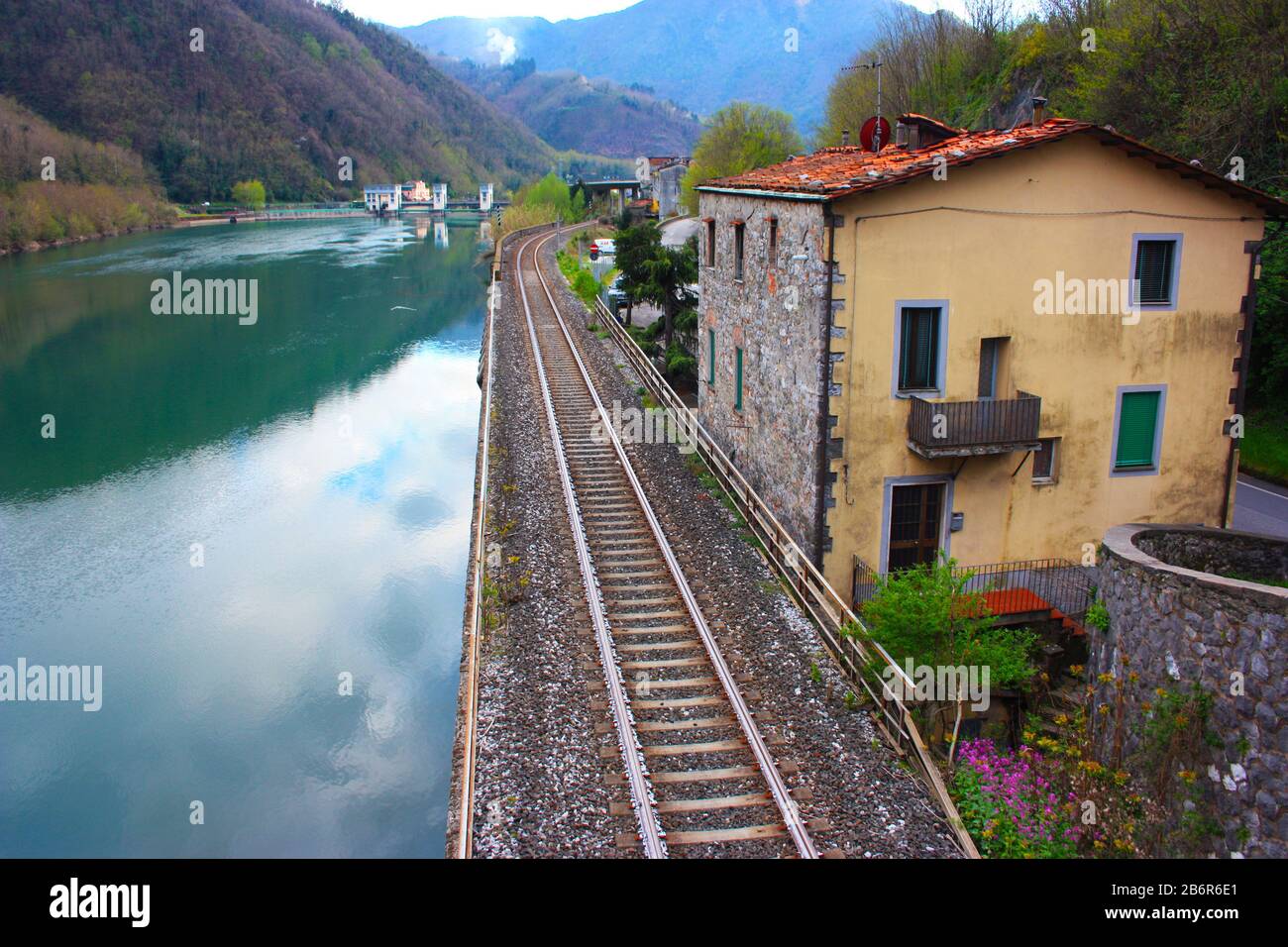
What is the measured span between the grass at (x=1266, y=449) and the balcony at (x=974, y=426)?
11.4 metres

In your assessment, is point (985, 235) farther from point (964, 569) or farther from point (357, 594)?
point (357, 594)

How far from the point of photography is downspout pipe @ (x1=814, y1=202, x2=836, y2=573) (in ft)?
47.2

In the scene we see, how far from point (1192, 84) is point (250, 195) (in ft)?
452

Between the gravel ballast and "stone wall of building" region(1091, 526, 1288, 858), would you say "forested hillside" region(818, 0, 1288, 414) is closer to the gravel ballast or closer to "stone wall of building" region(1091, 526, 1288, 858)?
"stone wall of building" region(1091, 526, 1288, 858)

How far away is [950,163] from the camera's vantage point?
14.3m

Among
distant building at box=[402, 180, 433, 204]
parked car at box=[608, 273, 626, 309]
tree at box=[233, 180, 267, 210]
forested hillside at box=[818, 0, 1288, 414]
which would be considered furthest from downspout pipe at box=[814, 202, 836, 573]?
distant building at box=[402, 180, 433, 204]

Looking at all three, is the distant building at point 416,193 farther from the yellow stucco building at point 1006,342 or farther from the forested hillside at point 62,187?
the yellow stucco building at point 1006,342

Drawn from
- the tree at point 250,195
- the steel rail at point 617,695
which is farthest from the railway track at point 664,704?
the tree at point 250,195

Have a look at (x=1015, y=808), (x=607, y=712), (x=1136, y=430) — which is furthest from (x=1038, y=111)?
(x=607, y=712)

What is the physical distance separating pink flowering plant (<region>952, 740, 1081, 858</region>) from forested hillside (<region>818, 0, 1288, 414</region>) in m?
15.0

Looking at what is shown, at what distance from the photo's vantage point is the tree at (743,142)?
2584 inches

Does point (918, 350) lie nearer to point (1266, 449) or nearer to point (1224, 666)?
point (1224, 666)

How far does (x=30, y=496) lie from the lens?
2825cm
